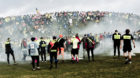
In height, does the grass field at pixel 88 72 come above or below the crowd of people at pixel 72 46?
below

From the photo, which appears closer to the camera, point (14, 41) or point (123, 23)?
point (14, 41)

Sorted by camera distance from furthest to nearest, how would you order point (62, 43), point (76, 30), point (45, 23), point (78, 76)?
point (76, 30)
point (45, 23)
point (62, 43)
point (78, 76)

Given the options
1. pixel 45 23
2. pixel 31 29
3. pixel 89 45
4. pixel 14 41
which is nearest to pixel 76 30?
pixel 45 23

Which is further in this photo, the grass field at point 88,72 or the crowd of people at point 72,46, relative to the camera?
the crowd of people at point 72,46

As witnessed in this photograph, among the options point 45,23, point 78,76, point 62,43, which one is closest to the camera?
point 78,76

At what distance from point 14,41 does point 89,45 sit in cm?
2532

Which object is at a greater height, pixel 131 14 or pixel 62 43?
pixel 131 14

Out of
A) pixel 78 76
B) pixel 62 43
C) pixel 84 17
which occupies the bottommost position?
pixel 78 76

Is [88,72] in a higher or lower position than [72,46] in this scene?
lower

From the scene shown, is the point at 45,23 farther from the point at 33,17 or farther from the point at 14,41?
the point at 14,41

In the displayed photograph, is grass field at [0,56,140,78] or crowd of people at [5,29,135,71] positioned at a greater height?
crowd of people at [5,29,135,71]

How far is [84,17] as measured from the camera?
70688 mm

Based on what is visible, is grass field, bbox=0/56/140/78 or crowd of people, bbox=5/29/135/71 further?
crowd of people, bbox=5/29/135/71

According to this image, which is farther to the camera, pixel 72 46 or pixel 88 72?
pixel 72 46
